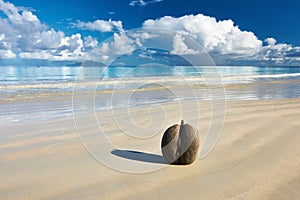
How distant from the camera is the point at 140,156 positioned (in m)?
4.43

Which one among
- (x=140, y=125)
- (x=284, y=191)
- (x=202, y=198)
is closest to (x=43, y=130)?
(x=140, y=125)

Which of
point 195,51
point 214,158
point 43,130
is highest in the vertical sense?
point 195,51

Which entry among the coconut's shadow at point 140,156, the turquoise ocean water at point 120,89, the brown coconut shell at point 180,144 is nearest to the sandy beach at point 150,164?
the coconut's shadow at point 140,156

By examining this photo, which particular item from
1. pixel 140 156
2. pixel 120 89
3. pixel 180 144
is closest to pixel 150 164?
pixel 140 156

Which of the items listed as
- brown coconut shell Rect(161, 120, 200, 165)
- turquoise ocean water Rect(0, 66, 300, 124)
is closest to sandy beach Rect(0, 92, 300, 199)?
brown coconut shell Rect(161, 120, 200, 165)

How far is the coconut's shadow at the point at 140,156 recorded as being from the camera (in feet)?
13.8

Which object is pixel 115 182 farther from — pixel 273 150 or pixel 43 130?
pixel 43 130

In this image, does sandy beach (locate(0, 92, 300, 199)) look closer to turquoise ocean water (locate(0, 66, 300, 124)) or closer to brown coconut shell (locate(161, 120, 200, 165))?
brown coconut shell (locate(161, 120, 200, 165))

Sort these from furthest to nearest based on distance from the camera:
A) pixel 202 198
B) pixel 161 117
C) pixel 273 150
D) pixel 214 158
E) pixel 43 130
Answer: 1. pixel 161 117
2. pixel 43 130
3. pixel 273 150
4. pixel 214 158
5. pixel 202 198

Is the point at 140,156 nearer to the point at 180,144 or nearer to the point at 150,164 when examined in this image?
the point at 150,164

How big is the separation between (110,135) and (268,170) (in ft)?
10.8

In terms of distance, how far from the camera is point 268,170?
3.78 m

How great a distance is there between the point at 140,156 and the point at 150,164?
1.33 feet

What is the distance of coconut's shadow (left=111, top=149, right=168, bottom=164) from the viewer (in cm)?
421
